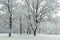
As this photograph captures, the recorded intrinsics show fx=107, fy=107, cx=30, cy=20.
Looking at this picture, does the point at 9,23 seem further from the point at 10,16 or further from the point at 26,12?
the point at 26,12

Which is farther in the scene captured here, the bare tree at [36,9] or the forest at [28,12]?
the bare tree at [36,9]

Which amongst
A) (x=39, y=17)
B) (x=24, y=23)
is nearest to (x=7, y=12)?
(x=24, y=23)

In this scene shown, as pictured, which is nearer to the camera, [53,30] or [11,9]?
[11,9]

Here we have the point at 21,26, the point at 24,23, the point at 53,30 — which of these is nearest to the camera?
the point at 24,23

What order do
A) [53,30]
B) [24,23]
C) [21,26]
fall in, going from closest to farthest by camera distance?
[24,23] < [21,26] < [53,30]

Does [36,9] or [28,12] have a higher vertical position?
[36,9]

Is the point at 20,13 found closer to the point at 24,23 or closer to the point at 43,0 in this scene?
the point at 24,23

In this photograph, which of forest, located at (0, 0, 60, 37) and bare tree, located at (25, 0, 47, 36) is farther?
bare tree, located at (25, 0, 47, 36)

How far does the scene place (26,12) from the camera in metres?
16.5

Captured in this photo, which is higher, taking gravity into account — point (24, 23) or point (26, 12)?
point (26, 12)

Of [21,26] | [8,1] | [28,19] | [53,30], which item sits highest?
[8,1]

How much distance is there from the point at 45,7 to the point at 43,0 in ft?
4.01

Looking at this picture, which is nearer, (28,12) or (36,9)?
(28,12)

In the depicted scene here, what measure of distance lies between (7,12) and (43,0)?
5962 millimetres
